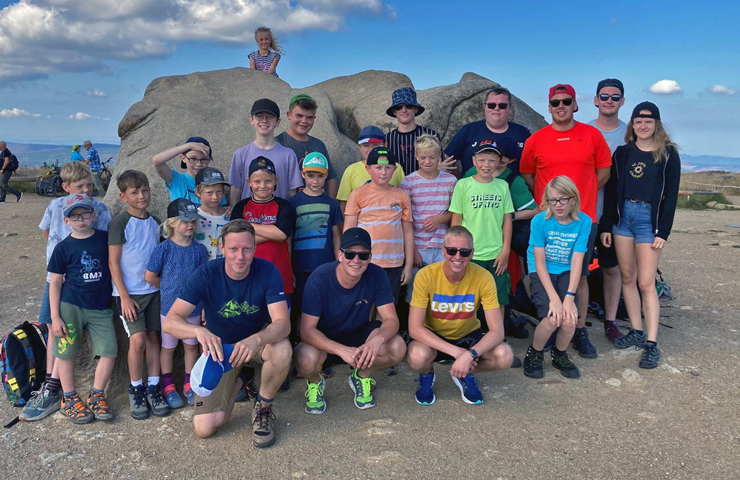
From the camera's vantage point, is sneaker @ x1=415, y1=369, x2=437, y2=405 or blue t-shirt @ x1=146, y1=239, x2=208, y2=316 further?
sneaker @ x1=415, y1=369, x2=437, y2=405

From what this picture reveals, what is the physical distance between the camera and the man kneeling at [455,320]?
399 cm

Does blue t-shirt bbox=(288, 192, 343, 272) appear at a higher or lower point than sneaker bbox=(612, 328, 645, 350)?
higher

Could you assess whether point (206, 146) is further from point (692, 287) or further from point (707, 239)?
point (707, 239)

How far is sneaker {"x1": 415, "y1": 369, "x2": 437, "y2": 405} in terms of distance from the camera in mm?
4117

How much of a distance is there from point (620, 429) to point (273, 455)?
238cm

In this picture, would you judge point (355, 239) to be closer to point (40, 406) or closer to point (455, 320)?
point (455, 320)

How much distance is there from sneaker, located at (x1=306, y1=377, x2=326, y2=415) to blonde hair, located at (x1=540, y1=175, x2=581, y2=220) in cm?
241

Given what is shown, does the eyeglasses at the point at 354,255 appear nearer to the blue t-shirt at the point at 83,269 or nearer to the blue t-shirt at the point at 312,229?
the blue t-shirt at the point at 312,229

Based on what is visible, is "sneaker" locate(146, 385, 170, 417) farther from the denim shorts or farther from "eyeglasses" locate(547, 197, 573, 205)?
the denim shorts

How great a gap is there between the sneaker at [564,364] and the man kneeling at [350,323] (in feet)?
5.10

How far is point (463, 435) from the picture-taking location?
143 inches

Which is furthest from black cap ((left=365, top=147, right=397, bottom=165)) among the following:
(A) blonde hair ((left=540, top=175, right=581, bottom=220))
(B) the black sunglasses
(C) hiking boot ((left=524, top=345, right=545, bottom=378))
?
(C) hiking boot ((left=524, top=345, right=545, bottom=378))

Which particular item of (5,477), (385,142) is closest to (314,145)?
(385,142)

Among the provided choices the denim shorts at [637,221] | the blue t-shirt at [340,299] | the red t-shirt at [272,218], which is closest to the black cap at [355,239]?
the blue t-shirt at [340,299]
